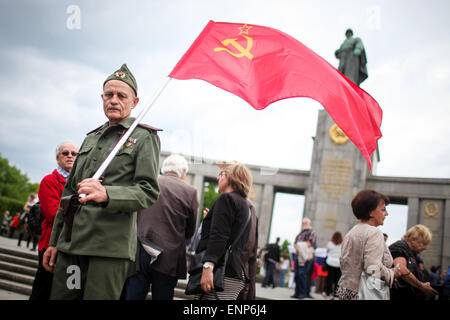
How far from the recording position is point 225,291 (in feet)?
11.4

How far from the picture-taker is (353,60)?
2355cm

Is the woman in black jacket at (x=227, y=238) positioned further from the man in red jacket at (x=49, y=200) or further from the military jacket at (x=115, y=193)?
the man in red jacket at (x=49, y=200)

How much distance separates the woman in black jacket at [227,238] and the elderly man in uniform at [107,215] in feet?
4.02

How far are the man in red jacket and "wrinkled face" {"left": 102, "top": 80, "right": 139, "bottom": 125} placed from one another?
164 cm

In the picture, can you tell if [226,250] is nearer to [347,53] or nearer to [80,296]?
[80,296]

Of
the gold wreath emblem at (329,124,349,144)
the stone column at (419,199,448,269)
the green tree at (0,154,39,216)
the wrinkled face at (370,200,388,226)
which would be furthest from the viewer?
the green tree at (0,154,39,216)

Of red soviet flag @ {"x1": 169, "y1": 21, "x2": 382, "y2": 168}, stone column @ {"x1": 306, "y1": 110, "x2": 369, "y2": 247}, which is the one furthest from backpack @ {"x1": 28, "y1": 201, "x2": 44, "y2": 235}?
stone column @ {"x1": 306, "y1": 110, "x2": 369, "y2": 247}

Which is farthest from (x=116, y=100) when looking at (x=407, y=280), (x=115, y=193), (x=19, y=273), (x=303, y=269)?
(x=303, y=269)

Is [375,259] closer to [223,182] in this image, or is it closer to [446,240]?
[223,182]

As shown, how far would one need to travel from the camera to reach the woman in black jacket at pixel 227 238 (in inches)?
135

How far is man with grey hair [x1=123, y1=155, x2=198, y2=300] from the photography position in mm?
3680

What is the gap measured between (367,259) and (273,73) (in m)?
1.99

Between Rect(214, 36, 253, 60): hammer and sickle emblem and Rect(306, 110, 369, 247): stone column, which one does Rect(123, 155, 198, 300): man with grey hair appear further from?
Rect(306, 110, 369, 247): stone column
